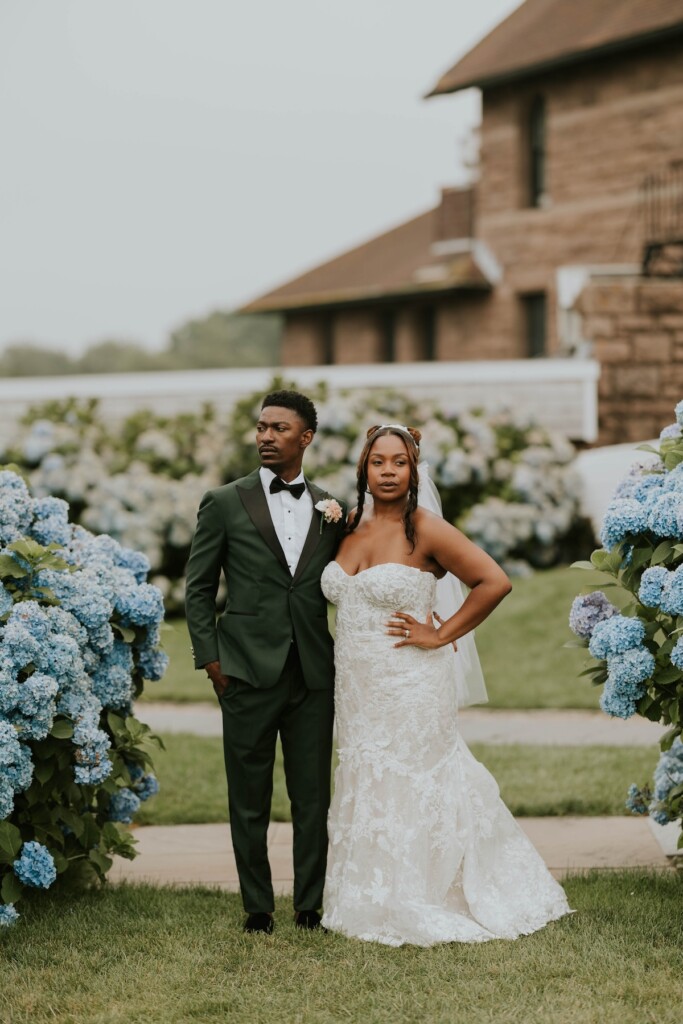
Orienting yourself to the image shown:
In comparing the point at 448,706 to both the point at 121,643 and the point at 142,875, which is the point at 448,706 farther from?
the point at 142,875

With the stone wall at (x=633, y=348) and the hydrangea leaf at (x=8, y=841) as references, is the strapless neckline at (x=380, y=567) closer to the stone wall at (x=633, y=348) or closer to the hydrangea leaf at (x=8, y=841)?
the hydrangea leaf at (x=8, y=841)

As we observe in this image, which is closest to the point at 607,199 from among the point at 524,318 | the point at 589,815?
the point at 524,318

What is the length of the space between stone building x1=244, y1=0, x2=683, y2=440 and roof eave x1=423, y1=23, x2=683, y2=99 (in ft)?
0.10

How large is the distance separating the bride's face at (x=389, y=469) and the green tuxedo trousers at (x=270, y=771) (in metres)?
0.71

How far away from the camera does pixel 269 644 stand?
545 centimetres

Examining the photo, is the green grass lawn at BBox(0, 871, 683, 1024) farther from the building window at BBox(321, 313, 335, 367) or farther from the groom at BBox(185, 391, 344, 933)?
the building window at BBox(321, 313, 335, 367)

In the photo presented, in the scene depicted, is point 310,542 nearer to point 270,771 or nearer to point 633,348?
point 270,771

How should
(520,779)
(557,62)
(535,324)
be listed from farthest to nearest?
(535,324), (557,62), (520,779)

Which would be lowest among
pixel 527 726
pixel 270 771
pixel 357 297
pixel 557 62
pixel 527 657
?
pixel 527 726

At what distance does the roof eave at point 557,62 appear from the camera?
20859mm

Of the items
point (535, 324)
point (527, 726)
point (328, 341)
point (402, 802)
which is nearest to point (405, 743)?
point (402, 802)

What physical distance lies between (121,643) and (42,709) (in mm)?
801

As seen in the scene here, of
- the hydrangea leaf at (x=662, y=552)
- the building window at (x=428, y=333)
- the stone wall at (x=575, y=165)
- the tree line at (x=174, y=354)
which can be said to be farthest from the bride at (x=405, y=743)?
the tree line at (x=174, y=354)

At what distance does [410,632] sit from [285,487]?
0.74m
